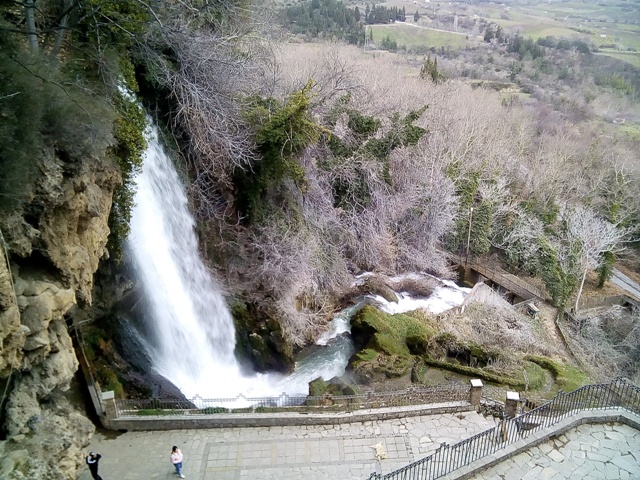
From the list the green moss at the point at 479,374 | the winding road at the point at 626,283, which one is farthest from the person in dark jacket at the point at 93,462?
the winding road at the point at 626,283

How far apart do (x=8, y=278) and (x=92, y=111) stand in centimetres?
380

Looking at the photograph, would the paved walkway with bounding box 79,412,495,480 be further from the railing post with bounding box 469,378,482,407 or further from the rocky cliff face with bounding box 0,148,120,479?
the rocky cliff face with bounding box 0,148,120,479

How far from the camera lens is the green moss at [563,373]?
1595cm

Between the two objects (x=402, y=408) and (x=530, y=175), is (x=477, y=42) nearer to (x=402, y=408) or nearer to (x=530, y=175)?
(x=530, y=175)

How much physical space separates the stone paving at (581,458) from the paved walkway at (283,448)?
1.91 m

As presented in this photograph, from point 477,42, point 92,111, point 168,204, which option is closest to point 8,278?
point 92,111

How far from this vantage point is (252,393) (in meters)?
14.8

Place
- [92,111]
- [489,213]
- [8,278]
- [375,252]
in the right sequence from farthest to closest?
[489,213], [375,252], [92,111], [8,278]

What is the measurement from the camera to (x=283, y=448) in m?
10.9

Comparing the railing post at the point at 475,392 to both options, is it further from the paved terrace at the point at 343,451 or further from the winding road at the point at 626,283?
the winding road at the point at 626,283

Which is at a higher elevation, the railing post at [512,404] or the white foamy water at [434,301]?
the railing post at [512,404]

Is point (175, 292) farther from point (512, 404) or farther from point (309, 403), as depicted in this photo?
point (512, 404)

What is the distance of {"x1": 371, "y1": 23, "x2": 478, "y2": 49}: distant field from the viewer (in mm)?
68000

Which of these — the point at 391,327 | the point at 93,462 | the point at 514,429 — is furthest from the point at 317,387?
the point at 93,462
